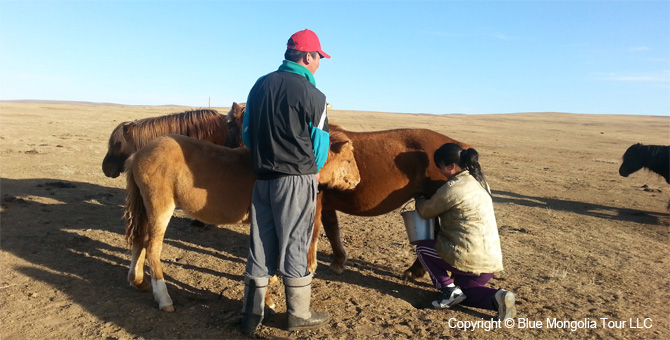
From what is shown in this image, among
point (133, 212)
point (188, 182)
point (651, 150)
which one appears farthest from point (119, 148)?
point (651, 150)

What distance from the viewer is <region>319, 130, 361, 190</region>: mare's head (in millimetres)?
4238

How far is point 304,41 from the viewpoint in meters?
3.58

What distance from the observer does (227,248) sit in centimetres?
626

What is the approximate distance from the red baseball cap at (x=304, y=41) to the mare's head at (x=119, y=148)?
4404mm

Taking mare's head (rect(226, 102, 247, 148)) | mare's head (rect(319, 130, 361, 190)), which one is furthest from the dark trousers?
mare's head (rect(226, 102, 247, 148))

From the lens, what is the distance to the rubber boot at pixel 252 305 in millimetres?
3699

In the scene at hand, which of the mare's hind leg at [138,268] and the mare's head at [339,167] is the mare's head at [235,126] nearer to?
the mare's hind leg at [138,268]

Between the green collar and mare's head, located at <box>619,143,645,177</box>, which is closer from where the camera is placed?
the green collar

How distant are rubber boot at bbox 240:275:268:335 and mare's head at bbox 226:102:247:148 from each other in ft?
9.74

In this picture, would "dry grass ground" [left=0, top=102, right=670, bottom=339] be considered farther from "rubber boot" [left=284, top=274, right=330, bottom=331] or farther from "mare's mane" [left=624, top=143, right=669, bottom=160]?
"mare's mane" [left=624, top=143, right=669, bottom=160]

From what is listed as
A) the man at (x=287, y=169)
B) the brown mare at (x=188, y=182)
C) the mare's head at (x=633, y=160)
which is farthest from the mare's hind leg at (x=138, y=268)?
the mare's head at (x=633, y=160)

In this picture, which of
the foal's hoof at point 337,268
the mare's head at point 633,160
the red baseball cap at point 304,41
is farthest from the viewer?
the mare's head at point 633,160

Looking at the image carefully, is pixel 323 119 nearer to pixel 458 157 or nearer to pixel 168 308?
pixel 458 157

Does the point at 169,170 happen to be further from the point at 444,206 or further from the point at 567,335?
the point at 567,335
